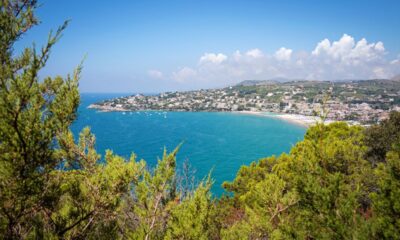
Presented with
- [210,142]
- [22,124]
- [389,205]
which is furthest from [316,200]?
[210,142]

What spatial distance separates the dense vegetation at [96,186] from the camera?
3525mm

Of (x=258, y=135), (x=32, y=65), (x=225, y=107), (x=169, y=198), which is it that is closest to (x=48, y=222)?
(x=169, y=198)

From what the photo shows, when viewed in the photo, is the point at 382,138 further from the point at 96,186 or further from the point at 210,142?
the point at 210,142

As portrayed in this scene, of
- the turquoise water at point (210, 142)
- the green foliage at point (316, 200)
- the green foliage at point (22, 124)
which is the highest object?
the green foliage at point (22, 124)

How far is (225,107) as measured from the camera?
384 ft

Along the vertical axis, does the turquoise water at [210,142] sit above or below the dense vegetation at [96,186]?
below

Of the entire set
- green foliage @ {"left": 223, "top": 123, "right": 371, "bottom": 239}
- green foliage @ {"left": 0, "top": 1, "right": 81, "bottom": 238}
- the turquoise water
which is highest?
green foliage @ {"left": 0, "top": 1, "right": 81, "bottom": 238}

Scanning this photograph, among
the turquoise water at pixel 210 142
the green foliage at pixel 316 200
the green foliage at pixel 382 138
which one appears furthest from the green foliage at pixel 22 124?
the turquoise water at pixel 210 142

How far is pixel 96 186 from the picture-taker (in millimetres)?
4945

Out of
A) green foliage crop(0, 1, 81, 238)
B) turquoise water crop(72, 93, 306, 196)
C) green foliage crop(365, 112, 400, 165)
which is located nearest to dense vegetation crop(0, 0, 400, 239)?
green foliage crop(0, 1, 81, 238)

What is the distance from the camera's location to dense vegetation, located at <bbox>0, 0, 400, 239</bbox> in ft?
11.6

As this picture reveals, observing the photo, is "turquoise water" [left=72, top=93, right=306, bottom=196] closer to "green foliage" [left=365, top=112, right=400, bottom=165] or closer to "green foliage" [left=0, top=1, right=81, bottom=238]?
"green foliage" [left=365, top=112, right=400, bottom=165]

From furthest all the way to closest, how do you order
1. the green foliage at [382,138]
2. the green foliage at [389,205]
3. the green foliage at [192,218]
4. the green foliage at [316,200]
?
the green foliage at [382,138] < the green foliage at [316,200] < the green foliage at [389,205] < the green foliage at [192,218]

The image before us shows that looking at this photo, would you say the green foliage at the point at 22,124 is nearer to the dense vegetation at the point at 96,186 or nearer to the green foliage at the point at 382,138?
the dense vegetation at the point at 96,186
